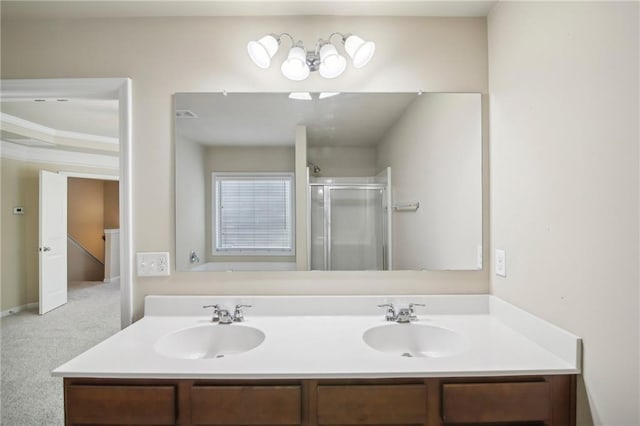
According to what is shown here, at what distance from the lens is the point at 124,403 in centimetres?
101

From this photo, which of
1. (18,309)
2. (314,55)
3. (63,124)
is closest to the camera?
(314,55)

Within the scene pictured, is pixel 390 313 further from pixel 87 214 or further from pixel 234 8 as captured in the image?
pixel 87 214

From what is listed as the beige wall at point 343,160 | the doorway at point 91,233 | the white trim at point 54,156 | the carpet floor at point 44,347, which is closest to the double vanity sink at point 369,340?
the beige wall at point 343,160

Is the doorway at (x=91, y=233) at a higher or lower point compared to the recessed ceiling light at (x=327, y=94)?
lower

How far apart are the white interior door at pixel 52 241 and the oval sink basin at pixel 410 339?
15.3 ft

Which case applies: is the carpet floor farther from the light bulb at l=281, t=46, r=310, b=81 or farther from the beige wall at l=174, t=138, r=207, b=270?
the light bulb at l=281, t=46, r=310, b=81

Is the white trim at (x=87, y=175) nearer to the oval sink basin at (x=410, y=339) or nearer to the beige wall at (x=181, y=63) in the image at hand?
the beige wall at (x=181, y=63)

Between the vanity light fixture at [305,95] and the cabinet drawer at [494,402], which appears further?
the vanity light fixture at [305,95]

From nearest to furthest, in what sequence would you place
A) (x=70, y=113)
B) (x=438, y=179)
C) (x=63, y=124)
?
(x=438, y=179)
(x=70, y=113)
(x=63, y=124)

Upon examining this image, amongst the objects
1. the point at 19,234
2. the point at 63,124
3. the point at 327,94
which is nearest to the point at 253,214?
the point at 327,94

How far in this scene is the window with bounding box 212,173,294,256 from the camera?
1586 millimetres

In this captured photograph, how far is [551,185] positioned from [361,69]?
1.01 m

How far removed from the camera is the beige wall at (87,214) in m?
6.22

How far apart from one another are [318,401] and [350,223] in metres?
0.84
